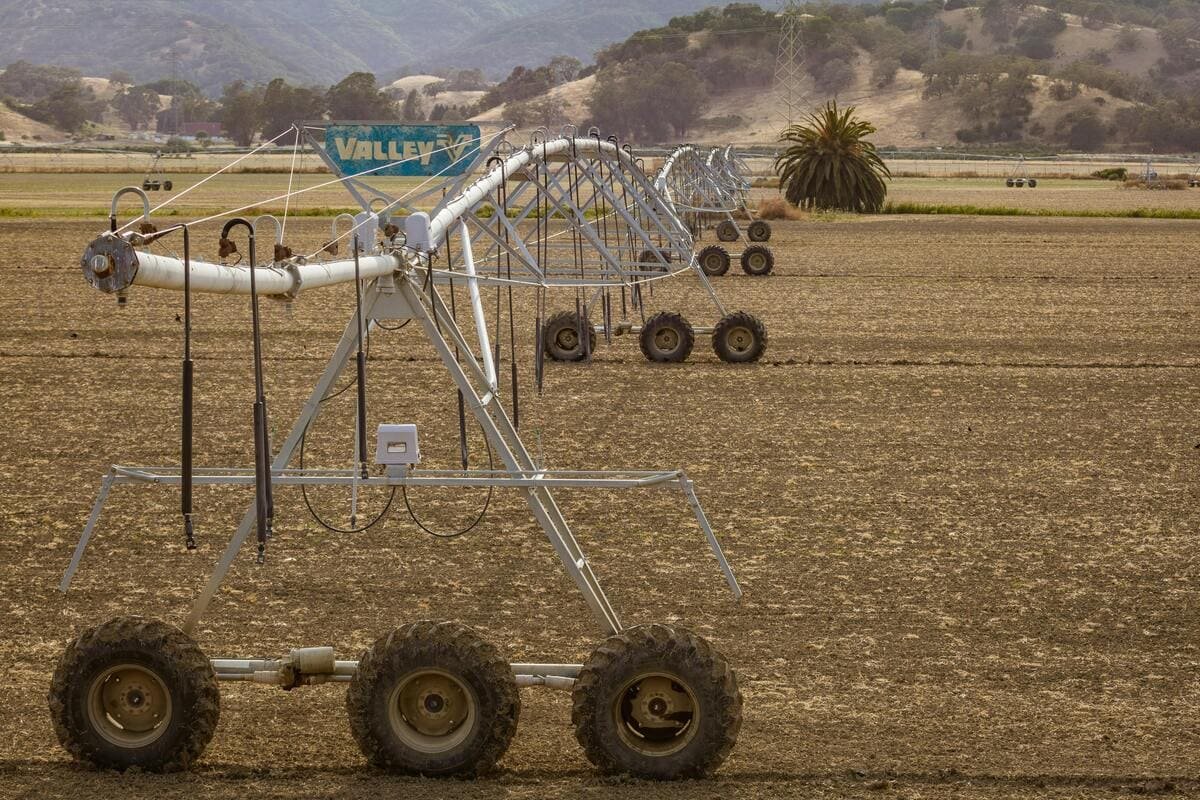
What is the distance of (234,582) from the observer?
10.8m

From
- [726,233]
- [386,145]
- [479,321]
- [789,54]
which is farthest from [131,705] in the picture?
[789,54]

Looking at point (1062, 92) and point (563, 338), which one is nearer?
point (563, 338)

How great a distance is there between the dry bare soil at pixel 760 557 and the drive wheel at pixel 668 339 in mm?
335

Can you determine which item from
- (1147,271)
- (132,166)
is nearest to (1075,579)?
(1147,271)

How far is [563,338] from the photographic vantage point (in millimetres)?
22109

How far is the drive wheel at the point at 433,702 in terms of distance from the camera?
23.9 ft

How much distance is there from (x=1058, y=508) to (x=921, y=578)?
2.65 meters

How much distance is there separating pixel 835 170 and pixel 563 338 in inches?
1578

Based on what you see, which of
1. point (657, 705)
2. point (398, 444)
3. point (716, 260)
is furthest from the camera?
point (716, 260)

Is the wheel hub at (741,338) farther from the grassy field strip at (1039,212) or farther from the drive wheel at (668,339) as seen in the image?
the grassy field strip at (1039,212)

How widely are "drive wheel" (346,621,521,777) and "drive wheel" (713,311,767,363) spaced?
14622mm

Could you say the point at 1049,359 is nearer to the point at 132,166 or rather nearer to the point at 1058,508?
the point at 1058,508

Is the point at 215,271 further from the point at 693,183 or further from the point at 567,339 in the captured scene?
the point at 693,183

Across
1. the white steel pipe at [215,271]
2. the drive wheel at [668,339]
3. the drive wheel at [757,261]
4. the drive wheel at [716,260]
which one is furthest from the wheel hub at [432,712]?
the drive wheel at [757,261]
